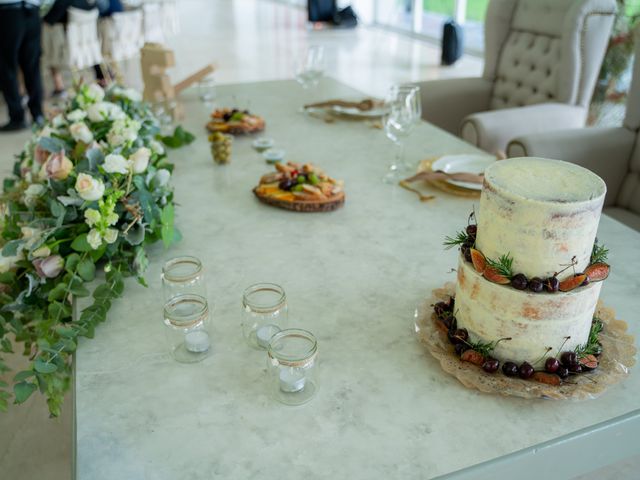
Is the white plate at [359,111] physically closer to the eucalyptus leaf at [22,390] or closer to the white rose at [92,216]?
the white rose at [92,216]

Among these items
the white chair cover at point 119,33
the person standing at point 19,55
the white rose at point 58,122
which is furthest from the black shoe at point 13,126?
the white rose at point 58,122

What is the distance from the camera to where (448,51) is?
23.2ft

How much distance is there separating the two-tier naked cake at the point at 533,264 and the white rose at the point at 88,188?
728mm

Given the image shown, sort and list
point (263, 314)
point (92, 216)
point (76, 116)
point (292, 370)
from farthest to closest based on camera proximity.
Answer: point (76, 116) < point (92, 216) < point (263, 314) < point (292, 370)

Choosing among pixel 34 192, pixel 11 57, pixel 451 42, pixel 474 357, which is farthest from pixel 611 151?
pixel 451 42

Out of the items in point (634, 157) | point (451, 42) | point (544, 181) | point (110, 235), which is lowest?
point (451, 42)

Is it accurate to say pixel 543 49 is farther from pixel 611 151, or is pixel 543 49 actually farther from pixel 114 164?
pixel 114 164

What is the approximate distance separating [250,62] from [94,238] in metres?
6.59

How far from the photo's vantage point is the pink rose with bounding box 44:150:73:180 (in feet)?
4.39

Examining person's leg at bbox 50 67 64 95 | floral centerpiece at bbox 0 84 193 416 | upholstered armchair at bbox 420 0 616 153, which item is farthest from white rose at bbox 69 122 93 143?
person's leg at bbox 50 67 64 95

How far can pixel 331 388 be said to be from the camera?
98 cm

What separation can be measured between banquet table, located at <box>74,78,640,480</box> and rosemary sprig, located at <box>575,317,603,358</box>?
0.22 feet

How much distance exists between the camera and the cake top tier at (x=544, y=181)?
869 mm

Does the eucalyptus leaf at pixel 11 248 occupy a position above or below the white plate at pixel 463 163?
above
